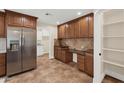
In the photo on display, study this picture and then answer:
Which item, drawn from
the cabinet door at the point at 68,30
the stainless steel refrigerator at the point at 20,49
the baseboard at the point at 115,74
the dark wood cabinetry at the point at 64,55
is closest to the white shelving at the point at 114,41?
the baseboard at the point at 115,74

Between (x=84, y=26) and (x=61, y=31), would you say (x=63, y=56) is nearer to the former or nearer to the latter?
(x=61, y=31)

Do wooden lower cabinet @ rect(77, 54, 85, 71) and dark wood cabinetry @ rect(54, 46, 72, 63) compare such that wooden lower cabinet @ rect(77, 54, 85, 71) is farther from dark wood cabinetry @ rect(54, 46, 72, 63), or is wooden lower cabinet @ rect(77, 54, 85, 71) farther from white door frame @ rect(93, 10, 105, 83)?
dark wood cabinetry @ rect(54, 46, 72, 63)

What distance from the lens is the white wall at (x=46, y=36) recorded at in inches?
252

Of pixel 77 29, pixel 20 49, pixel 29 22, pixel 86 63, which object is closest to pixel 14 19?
pixel 29 22

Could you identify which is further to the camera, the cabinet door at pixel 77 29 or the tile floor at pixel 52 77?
the cabinet door at pixel 77 29

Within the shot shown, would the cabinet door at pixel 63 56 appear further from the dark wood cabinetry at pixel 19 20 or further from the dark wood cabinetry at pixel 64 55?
the dark wood cabinetry at pixel 19 20

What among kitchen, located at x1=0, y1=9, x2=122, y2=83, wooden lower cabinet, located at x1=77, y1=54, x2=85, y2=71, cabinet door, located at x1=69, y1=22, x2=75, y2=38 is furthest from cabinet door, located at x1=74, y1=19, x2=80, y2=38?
wooden lower cabinet, located at x1=77, y1=54, x2=85, y2=71

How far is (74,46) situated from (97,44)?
2624 mm

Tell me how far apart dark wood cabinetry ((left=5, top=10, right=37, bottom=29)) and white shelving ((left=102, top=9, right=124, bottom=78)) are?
2.81 metres

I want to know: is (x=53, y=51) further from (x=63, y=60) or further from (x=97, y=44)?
(x=97, y=44)

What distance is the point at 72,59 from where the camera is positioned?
545 centimetres
